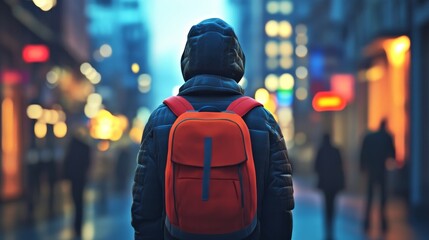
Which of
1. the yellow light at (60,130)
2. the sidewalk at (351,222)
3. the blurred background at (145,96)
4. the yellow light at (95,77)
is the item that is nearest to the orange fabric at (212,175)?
the blurred background at (145,96)

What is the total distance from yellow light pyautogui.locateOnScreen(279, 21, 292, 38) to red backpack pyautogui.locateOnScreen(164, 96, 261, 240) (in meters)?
97.0

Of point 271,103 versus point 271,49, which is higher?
point 271,49

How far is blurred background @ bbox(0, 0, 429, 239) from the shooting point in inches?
531

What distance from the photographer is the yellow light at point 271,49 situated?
115500 mm

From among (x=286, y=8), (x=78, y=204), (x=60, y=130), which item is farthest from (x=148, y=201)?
(x=286, y=8)

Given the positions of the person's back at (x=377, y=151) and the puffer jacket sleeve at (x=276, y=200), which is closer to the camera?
the puffer jacket sleeve at (x=276, y=200)

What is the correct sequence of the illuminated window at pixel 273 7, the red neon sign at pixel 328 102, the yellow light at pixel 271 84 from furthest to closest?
the illuminated window at pixel 273 7 < the yellow light at pixel 271 84 < the red neon sign at pixel 328 102

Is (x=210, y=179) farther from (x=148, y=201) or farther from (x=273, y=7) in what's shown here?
(x=273, y=7)

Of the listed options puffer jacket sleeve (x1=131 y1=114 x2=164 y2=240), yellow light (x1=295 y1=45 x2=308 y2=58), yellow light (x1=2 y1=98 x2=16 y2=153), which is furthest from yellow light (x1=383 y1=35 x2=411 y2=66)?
yellow light (x1=295 y1=45 x2=308 y2=58)

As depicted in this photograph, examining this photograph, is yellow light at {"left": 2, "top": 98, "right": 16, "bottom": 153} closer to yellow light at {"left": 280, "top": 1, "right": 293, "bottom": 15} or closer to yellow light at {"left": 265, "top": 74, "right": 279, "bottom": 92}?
yellow light at {"left": 265, "top": 74, "right": 279, "bottom": 92}

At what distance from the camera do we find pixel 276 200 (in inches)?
127

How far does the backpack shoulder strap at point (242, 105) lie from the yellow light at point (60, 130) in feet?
95.2

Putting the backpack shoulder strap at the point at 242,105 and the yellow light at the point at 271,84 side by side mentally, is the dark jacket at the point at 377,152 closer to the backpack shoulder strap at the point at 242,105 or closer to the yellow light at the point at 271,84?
the backpack shoulder strap at the point at 242,105

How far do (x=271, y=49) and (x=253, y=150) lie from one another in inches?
4475
